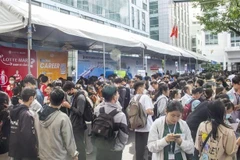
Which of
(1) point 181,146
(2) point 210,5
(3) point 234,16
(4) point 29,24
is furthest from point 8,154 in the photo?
(2) point 210,5

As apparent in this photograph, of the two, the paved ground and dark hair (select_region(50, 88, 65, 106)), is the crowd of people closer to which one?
dark hair (select_region(50, 88, 65, 106))

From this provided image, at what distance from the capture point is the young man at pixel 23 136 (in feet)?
11.3

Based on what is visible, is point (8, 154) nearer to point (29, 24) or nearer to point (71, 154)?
point (71, 154)

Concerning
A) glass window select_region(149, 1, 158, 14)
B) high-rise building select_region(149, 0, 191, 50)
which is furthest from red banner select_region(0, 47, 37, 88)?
glass window select_region(149, 1, 158, 14)

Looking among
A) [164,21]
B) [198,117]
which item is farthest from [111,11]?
[198,117]

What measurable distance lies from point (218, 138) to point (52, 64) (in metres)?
9.10

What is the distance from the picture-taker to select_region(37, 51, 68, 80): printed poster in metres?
10.6

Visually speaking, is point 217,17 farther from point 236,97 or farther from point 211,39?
point 211,39

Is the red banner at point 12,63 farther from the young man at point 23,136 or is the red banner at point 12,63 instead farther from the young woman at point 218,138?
the young woman at point 218,138

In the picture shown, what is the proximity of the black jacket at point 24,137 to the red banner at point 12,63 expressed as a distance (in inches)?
232

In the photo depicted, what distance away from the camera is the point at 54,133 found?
333 centimetres

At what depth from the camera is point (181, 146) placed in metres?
2.98

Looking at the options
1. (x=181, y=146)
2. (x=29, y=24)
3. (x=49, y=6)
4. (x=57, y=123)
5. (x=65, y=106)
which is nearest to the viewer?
(x=181, y=146)

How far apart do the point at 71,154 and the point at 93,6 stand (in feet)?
117
